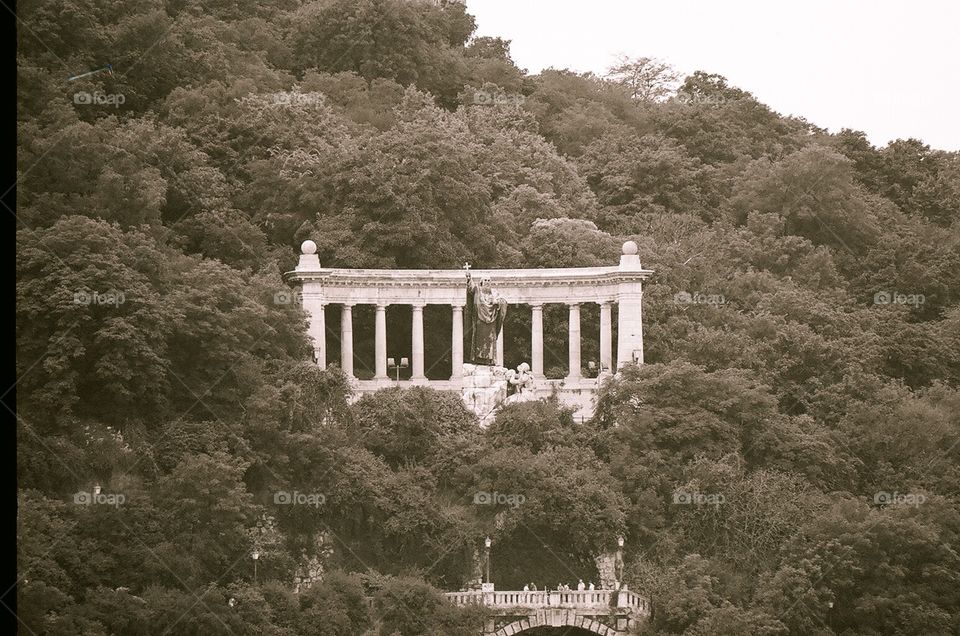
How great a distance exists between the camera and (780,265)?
234 ft

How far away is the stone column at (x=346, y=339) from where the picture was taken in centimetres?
6159

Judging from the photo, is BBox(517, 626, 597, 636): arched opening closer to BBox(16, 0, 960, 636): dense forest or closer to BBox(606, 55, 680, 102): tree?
BBox(16, 0, 960, 636): dense forest

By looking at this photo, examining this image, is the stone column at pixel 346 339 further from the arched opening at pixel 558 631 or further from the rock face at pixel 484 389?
the arched opening at pixel 558 631

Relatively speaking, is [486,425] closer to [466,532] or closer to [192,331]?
[466,532]

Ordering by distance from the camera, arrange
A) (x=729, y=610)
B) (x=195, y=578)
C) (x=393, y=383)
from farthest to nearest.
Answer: (x=393, y=383) → (x=729, y=610) → (x=195, y=578)

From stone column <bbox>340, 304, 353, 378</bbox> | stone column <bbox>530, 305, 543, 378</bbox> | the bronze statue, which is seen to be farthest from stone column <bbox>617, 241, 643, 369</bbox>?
stone column <bbox>340, 304, 353, 378</bbox>

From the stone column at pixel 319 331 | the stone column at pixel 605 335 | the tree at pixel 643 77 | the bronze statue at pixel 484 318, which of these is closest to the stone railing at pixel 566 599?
the bronze statue at pixel 484 318

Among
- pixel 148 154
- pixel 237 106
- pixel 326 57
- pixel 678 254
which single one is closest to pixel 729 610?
pixel 678 254

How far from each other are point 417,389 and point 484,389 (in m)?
3.25

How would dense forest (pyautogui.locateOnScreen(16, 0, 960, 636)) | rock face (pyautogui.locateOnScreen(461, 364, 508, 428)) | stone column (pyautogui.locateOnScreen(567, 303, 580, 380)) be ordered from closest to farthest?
dense forest (pyautogui.locateOnScreen(16, 0, 960, 636)), rock face (pyautogui.locateOnScreen(461, 364, 508, 428)), stone column (pyautogui.locateOnScreen(567, 303, 580, 380))

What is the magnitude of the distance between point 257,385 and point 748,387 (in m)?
17.9

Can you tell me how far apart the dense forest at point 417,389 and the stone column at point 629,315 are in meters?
1.74

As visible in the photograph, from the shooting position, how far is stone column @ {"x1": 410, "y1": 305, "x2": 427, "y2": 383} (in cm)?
6250

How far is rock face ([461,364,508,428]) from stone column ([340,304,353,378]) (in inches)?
182
